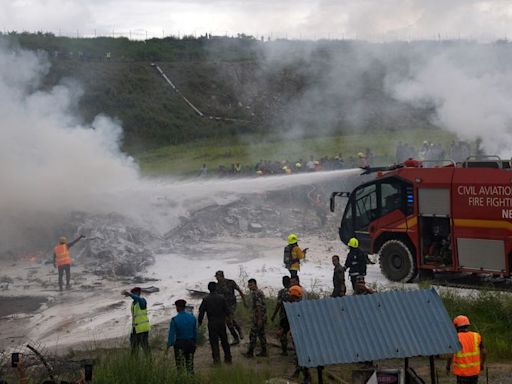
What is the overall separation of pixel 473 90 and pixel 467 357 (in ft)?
59.2

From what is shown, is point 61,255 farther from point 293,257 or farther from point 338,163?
point 338,163

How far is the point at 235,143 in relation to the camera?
44.5 meters

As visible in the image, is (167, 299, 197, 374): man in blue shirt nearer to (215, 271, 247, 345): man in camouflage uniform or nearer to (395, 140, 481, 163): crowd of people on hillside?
(215, 271, 247, 345): man in camouflage uniform

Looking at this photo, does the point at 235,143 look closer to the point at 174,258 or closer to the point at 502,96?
the point at 502,96

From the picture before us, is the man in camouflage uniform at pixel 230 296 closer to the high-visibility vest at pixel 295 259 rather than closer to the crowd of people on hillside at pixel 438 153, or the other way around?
the high-visibility vest at pixel 295 259

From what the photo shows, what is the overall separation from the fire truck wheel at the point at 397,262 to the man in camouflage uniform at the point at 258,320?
568 cm

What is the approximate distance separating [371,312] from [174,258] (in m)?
12.3

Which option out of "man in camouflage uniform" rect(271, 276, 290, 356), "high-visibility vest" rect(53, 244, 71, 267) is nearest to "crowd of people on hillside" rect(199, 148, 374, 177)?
"high-visibility vest" rect(53, 244, 71, 267)

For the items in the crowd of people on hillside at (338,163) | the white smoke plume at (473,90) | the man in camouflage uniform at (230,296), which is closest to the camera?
the man in camouflage uniform at (230,296)

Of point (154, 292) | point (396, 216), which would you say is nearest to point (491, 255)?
point (396, 216)

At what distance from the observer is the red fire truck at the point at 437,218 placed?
1563cm

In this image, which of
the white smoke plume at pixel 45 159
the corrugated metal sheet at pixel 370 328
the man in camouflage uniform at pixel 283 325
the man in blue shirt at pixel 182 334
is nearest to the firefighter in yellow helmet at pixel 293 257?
the man in camouflage uniform at pixel 283 325

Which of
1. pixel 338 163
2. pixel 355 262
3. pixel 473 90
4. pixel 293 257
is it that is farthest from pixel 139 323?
pixel 338 163

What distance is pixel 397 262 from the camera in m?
17.3
